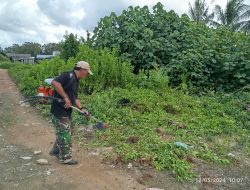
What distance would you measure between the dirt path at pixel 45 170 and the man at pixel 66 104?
0.23 m

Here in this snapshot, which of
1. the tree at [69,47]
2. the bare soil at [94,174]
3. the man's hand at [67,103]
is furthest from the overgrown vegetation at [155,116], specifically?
the tree at [69,47]

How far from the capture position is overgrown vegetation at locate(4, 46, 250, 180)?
17.2ft

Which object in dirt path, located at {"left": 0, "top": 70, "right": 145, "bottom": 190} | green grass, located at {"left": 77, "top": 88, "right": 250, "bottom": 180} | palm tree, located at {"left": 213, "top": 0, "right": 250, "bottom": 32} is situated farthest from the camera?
palm tree, located at {"left": 213, "top": 0, "right": 250, "bottom": 32}

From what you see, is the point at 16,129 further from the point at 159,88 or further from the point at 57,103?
the point at 159,88

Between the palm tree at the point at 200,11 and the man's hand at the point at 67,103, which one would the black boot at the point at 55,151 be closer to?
the man's hand at the point at 67,103

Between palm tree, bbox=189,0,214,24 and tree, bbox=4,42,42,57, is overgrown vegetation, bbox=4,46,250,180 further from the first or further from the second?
tree, bbox=4,42,42,57

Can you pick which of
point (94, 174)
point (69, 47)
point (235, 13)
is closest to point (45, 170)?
point (94, 174)

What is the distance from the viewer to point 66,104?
15.1 feet

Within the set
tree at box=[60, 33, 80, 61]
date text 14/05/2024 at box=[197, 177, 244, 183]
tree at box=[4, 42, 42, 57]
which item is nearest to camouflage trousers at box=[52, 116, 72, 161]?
date text 14/05/2024 at box=[197, 177, 244, 183]

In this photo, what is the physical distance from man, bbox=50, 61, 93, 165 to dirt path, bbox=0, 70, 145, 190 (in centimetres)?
23

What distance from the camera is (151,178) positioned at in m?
4.53

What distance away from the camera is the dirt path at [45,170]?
433cm

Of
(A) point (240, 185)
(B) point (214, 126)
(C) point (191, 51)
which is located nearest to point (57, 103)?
(A) point (240, 185)

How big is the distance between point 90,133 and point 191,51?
561 cm
